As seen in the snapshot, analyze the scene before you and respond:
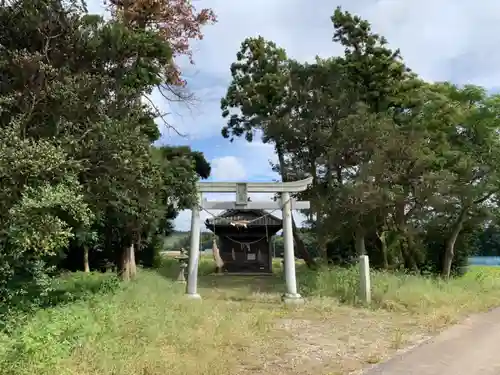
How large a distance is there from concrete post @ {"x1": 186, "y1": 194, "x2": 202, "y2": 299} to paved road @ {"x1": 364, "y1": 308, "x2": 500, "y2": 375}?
6.46 meters

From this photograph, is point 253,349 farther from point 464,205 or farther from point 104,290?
point 464,205

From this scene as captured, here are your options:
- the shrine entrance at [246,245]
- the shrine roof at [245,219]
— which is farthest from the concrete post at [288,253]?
the shrine entrance at [246,245]

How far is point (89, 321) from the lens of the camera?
7062mm

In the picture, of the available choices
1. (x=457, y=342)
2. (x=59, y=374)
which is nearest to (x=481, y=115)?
(x=457, y=342)

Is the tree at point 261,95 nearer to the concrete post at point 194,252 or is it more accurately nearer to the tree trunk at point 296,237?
the tree trunk at point 296,237

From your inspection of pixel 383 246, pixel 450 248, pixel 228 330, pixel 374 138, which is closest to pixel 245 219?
pixel 383 246

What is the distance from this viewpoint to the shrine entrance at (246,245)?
26000mm

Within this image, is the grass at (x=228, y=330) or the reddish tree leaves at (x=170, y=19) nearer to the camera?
the grass at (x=228, y=330)

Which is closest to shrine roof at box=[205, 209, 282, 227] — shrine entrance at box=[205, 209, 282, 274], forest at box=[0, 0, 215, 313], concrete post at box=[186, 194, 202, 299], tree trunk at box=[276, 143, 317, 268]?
shrine entrance at box=[205, 209, 282, 274]

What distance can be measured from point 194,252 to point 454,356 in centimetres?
760

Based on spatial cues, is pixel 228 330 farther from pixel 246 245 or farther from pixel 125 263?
pixel 246 245

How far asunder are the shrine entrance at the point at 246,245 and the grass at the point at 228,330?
38.4 ft

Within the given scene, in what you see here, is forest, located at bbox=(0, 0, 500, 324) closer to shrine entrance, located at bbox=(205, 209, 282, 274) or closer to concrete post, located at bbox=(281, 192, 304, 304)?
concrete post, located at bbox=(281, 192, 304, 304)

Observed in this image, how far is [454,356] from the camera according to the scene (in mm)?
7527
